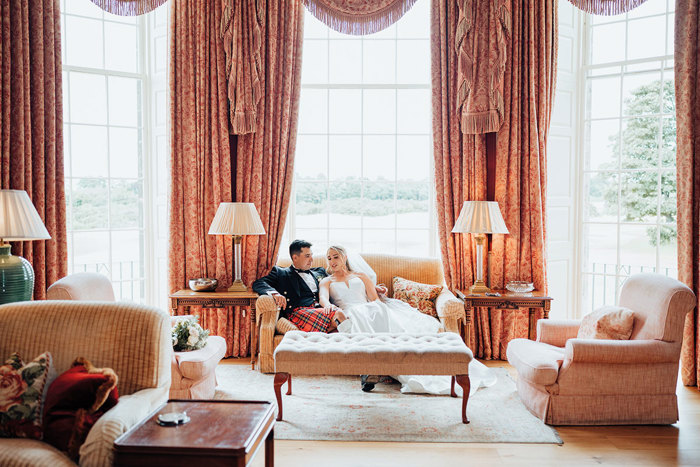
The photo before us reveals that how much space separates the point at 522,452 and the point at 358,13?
3.52m

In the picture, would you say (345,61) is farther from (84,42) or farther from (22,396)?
(22,396)

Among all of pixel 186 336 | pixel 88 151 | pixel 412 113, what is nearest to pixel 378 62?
pixel 412 113

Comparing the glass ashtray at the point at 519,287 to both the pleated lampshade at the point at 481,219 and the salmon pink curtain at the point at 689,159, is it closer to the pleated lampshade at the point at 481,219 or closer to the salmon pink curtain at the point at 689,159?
the pleated lampshade at the point at 481,219

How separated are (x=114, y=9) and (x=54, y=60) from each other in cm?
73

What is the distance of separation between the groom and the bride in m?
0.09

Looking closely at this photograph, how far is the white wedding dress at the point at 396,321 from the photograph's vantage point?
3.70 metres

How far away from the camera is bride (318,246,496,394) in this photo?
147 inches

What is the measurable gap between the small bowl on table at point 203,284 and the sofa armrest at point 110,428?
6.94ft

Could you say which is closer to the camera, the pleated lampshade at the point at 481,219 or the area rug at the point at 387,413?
the area rug at the point at 387,413

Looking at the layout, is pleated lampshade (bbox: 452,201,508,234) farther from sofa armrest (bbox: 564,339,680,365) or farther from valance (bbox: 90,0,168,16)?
valance (bbox: 90,0,168,16)

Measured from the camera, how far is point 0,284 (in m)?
3.09

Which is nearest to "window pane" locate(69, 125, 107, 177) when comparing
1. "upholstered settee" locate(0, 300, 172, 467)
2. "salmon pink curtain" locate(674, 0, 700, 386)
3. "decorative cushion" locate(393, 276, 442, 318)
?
"upholstered settee" locate(0, 300, 172, 467)

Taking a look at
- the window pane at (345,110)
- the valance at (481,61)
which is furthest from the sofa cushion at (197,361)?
the valance at (481,61)

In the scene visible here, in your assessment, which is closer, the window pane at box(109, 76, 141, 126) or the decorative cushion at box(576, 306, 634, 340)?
the decorative cushion at box(576, 306, 634, 340)
